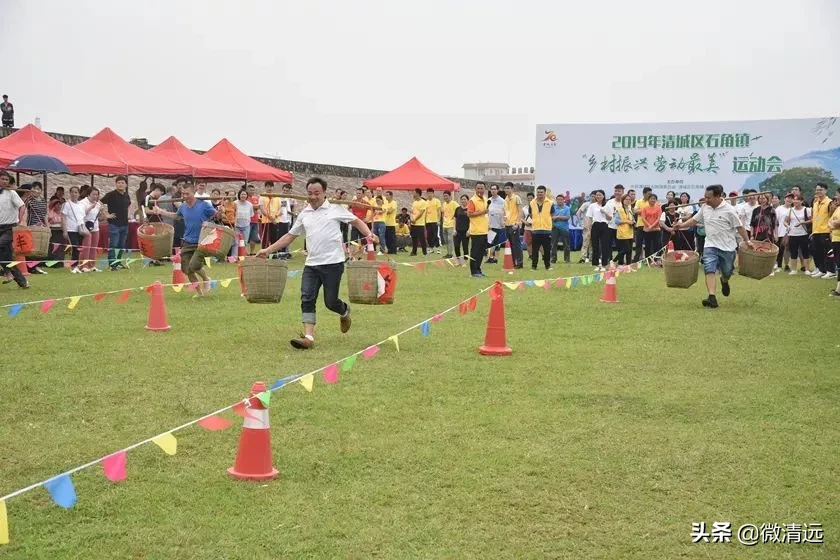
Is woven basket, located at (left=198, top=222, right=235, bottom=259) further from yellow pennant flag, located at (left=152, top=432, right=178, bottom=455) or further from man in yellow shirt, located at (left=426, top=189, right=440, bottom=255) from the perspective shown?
man in yellow shirt, located at (left=426, top=189, right=440, bottom=255)

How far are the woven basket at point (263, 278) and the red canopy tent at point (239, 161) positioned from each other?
16.6 metres

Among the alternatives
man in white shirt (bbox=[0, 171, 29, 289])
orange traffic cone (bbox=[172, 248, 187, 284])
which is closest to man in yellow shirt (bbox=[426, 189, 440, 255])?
orange traffic cone (bbox=[172, 248, 187, 284])

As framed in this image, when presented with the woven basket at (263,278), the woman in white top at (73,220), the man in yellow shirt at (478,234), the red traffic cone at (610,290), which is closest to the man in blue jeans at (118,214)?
the woman in white top at (73,220)

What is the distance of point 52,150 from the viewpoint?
21016 mm

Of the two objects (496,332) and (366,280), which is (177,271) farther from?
(496,332)

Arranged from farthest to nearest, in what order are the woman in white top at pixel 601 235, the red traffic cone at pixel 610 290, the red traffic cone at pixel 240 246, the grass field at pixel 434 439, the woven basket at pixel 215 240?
1. the red traffic cone at pixel 240 246
2. the woman in white top at pixel 601 235
3. the red traffic cone at pixel 610 290
4. the woven basket at pixel 215 240
5. the grass field at pixel 434 439

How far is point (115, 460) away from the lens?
432 centimetres

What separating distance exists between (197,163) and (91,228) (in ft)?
18.9

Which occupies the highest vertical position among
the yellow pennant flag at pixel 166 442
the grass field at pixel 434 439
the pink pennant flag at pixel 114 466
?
the yellow pennant flag at pixel 166 442

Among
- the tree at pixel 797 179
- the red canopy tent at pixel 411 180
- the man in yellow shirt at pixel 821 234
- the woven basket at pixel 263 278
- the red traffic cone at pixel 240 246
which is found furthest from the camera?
the red canopy tent at pixel 411 180

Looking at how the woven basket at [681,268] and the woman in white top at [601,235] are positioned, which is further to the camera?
the woman in white top at [601,235]

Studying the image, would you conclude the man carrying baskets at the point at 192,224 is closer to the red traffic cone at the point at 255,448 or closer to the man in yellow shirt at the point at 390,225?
the red traffic cone at the point at 255,448

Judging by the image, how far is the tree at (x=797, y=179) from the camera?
29.4 meters

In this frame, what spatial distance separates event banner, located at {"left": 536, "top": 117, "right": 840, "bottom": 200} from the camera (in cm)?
2964
